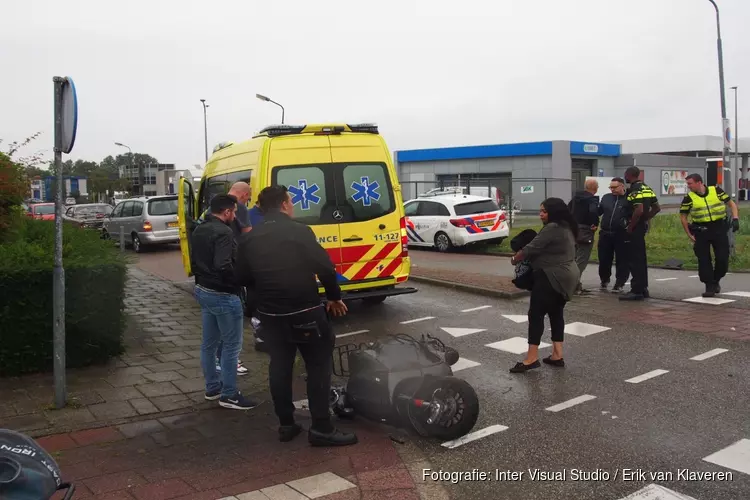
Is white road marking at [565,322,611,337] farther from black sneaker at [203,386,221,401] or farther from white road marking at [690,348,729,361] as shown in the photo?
black sneaker at [203,386,221,401]

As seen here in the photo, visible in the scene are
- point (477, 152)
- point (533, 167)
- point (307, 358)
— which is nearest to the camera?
point (307, 358)

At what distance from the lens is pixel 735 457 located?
4.07 metres

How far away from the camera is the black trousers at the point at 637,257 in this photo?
9391 mm

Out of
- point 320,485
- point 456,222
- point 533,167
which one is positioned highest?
point 533,167

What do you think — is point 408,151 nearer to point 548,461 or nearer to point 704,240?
point 704,240

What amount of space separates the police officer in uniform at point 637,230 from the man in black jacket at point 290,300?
6.21 metres

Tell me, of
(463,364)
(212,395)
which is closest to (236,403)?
(212,395)

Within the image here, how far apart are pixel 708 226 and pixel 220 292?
7106 mm

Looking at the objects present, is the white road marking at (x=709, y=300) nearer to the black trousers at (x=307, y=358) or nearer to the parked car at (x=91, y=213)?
the black trousers at (x=307, y=358)

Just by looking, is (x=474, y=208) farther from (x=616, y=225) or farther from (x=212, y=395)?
(x=212, y=395)

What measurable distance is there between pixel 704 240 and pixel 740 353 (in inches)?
127

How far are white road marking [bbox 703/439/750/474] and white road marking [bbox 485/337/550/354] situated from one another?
280cm

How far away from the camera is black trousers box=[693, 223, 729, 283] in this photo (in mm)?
9211

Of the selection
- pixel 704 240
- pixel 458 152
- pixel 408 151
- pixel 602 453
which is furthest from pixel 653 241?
pixel 408 151
